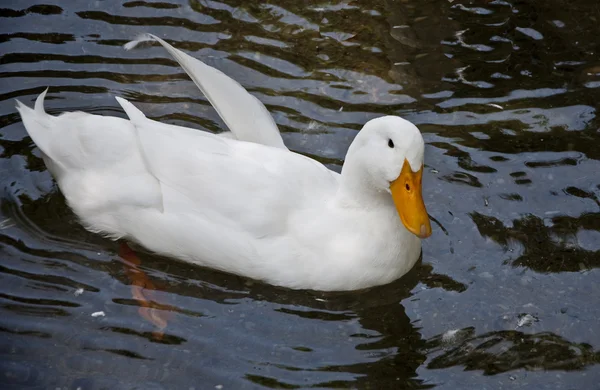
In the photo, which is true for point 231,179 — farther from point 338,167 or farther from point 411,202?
point 338,167

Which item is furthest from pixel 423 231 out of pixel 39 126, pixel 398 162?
pixel 39 126

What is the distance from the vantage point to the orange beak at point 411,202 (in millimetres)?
4980

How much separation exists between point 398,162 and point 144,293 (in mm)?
1608

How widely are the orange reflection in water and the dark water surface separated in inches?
1.4

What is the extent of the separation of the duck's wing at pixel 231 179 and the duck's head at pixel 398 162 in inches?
17.1

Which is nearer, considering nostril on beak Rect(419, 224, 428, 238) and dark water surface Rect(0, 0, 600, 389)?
dark water surface Rect(0, 0, 600, 389)

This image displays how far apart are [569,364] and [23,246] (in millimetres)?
3128

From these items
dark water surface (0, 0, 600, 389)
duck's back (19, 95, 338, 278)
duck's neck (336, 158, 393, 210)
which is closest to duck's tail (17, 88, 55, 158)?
duck's back (19, 95, 338, 278)

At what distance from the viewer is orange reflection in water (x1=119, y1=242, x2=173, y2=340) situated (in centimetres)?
516

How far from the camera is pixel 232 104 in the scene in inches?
233

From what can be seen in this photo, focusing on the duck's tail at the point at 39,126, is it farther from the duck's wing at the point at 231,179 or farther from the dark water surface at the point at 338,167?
the duck's wing at the point at 231,179

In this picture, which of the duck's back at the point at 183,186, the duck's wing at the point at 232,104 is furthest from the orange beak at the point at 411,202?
the duck's wing at the point at 232,104

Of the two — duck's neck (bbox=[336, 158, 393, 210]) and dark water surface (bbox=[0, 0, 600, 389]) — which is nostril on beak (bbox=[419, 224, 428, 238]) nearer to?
duck's neck (bbox=[336, 158, 393, 210])

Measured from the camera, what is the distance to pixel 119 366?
482 cm
